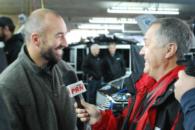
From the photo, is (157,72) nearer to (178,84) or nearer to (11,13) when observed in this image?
(178,84)

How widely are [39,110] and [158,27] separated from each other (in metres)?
0.78

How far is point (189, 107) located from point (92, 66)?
7824mm

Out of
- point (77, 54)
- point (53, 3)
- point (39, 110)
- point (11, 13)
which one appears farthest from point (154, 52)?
point (11, 13)

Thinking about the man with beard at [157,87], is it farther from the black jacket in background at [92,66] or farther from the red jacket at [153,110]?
the black jacket in background at [92,66]

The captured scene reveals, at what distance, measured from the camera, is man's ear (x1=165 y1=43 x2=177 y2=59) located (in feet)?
6.30

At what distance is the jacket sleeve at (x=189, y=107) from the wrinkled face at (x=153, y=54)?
54 centimetres

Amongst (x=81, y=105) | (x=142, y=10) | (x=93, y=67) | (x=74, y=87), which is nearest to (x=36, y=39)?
(x=74, y=87)

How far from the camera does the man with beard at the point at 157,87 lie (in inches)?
67.8

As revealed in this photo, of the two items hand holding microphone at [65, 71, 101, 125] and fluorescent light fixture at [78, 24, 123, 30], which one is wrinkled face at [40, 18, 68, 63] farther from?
fluorescent light fixture at [78, 24, 123, 30]

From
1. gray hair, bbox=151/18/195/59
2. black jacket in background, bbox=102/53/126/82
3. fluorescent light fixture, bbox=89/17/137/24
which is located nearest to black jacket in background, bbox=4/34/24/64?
gray hair, bbox=151/18/195/59

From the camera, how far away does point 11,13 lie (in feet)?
59.2

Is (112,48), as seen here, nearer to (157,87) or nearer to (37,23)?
(37,23)

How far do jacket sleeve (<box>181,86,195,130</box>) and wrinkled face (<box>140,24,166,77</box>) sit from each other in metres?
0.54

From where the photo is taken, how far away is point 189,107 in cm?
138
